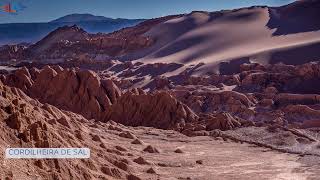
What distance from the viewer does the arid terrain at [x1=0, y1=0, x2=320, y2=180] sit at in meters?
23.5

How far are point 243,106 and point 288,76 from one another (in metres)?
14.1

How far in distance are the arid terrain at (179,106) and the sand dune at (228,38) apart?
0.43 m

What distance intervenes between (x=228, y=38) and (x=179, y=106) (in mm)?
70737

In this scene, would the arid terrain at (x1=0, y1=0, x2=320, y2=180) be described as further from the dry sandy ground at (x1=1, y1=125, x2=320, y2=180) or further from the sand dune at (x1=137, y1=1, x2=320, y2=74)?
the sand dune at (x1=137, y1=1, x2=320, y2=74)

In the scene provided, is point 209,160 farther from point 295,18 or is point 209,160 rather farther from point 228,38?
point 295,18

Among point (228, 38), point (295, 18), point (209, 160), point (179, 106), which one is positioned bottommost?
point (209, 160)

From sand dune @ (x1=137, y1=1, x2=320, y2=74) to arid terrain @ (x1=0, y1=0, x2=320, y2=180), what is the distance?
0.43 metres

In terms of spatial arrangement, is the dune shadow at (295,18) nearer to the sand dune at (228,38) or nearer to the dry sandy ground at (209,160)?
the sand dune at (228,38)

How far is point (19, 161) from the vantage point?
1658 centimetres

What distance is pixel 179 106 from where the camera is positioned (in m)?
46.4

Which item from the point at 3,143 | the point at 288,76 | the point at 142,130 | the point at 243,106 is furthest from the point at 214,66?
the point at 3,143

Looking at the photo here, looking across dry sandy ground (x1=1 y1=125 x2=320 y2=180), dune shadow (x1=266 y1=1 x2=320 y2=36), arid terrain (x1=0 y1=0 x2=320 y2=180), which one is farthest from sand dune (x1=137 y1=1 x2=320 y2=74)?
dry sandy ground (x1=1 y1=125 x2=320 y2=180)

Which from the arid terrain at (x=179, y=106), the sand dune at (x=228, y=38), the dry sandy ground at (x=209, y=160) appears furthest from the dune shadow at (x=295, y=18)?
the dry sandy ground at (x=209, y=160)

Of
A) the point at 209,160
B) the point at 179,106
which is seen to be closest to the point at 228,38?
the point at 179,106
